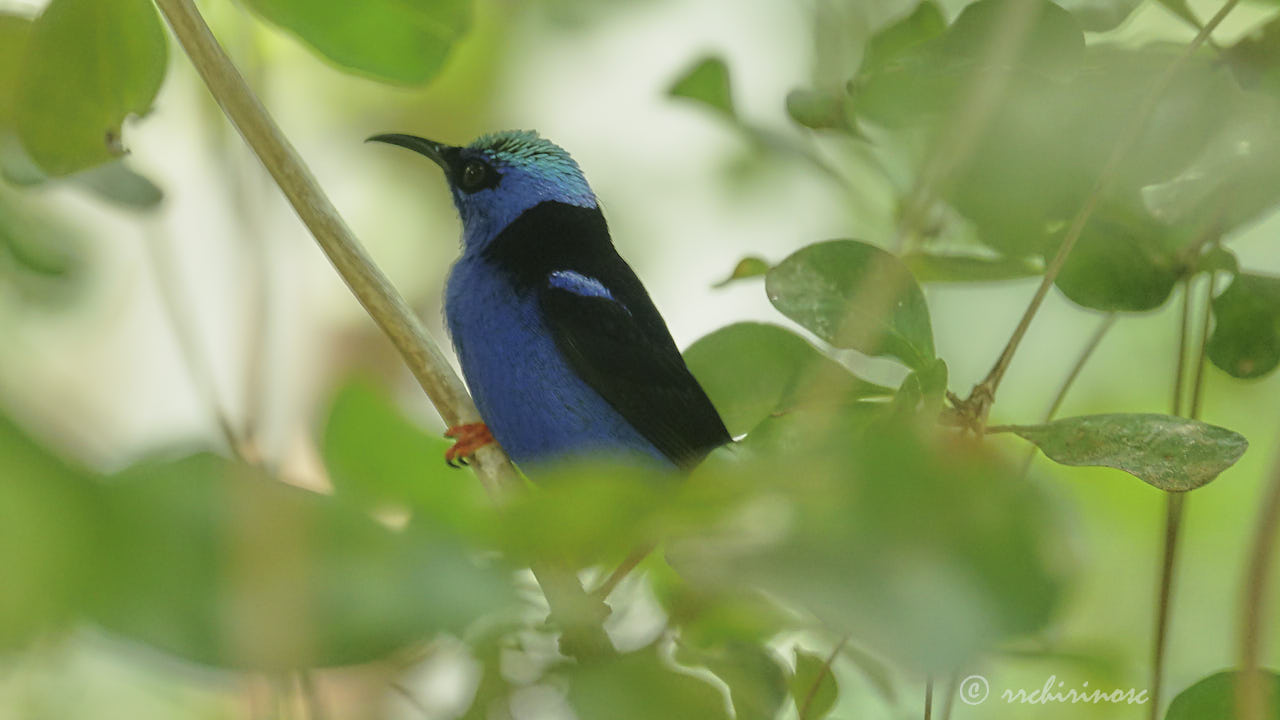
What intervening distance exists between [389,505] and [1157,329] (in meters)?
2.86

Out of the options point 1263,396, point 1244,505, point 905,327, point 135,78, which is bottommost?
point 1244,505

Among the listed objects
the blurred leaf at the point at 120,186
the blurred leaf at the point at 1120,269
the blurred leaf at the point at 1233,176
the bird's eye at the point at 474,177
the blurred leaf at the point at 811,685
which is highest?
the blurred leaf at the point at 1233,176

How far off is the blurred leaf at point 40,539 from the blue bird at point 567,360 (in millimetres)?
2017

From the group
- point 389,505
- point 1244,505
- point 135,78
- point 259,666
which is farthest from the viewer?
point 1244,505

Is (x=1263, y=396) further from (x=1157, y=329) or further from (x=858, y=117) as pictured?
(x=858, y=117)

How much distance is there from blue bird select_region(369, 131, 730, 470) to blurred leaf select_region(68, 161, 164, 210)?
1.06 m

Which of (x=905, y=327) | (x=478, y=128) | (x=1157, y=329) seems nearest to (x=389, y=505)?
(x=905, y=327)

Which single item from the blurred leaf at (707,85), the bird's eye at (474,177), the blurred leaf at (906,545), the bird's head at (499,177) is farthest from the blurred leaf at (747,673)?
the bird's eye at (474,177)

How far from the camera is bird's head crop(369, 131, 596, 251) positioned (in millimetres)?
3270

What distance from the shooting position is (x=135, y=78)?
1.38 metres

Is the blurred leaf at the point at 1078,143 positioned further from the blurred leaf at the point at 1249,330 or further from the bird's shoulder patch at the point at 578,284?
the bird's shoulder patch at the point at 578,284

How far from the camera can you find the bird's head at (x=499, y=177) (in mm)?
3270

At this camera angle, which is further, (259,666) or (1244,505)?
(1244,505)

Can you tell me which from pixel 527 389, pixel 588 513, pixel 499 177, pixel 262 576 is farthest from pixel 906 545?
pixel 499 177
